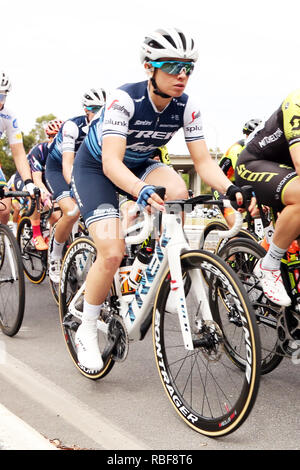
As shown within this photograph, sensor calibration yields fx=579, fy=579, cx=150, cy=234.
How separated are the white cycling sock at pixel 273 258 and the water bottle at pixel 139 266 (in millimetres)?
793

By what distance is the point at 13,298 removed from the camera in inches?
217

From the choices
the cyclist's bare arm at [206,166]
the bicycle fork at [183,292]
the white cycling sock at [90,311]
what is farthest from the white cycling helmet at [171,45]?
the white cycling sock at [90,311]

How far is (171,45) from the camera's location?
353cm

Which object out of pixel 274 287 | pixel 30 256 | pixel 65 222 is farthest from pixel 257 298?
pixel 30 256

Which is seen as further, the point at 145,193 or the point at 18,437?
the point at 145,193

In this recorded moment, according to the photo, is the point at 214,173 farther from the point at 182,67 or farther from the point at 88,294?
the point at 88,294

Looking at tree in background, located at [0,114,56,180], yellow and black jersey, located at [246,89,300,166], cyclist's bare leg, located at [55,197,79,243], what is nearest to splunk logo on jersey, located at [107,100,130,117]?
yellow and black jersey, located at [246,89,300,166]

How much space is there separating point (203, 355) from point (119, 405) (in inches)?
27.9

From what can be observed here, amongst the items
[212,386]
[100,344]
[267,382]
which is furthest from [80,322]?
[267,382]

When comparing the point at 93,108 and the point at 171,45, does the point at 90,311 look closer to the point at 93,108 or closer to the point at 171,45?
the point at 171,45

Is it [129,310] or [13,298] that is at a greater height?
[129,310]

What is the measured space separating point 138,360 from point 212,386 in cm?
108
